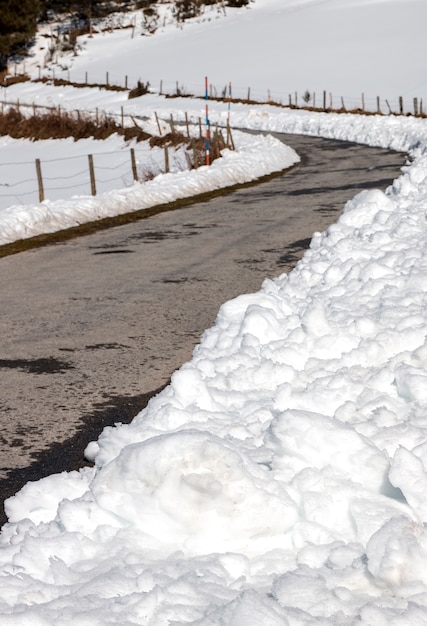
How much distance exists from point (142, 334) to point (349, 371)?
9.80 ft

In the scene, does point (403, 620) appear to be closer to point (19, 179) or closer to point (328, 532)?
point (328, 532)

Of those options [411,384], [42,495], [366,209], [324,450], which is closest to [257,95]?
[366,209]

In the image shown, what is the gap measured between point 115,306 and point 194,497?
5810 millimetres

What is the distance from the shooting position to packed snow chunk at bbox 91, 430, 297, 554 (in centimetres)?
385

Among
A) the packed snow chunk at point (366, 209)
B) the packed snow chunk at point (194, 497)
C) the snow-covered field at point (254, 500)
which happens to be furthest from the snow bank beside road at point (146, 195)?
the packed snow chunk at point (194, 497)

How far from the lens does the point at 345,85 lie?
62500mm

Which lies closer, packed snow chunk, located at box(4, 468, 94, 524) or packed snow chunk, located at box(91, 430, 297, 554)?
packed snow chunk, located at box(91, 430, 297, 554)

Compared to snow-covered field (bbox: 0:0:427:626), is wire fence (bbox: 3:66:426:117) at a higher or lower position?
lower

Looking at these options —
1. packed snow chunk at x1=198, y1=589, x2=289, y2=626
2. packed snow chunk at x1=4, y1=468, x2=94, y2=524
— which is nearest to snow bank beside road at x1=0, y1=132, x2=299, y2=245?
packed snow chunk at x1=4, y1=468, x2=94, y2=524

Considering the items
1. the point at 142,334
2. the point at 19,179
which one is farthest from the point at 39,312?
the point at 19,179

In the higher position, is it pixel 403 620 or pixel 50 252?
pixel 403 620

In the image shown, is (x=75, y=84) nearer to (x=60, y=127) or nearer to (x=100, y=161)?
(x=60, y=127)

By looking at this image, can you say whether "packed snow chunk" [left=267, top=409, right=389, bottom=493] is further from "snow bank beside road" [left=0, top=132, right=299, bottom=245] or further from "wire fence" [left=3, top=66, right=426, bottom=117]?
"wire fence" [left=3, top=66, right=426, bottom=117]

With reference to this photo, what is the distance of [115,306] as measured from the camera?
965 cm
